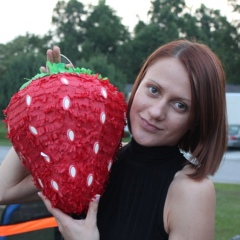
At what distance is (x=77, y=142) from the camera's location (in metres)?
1.34

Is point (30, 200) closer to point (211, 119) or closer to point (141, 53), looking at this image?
point (211, 119)

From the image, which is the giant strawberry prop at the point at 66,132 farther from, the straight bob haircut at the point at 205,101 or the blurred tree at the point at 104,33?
the blurred tree at the point at 104,33

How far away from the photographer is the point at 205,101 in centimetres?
132

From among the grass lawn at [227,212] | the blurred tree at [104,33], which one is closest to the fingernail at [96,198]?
the grass lawn at [227,212]

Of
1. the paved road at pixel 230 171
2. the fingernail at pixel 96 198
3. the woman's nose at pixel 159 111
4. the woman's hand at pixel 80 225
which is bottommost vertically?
the paved road at pixel 230 171

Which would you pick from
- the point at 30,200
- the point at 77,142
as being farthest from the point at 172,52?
the point at 30,200

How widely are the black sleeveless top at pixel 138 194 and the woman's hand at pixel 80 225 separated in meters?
0.06

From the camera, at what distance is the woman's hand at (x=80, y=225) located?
1.36 meters

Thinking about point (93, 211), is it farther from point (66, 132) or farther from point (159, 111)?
point (159, 111)

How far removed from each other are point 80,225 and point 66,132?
28 centimetres

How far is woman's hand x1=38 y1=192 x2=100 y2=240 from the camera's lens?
4.46 ft

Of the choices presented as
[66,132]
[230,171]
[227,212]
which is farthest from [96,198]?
[230,171]

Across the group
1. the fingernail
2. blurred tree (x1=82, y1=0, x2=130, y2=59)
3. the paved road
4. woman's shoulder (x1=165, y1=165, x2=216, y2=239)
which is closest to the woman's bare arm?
the fingernail

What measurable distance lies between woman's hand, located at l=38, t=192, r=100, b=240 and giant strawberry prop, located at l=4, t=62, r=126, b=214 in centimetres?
2
